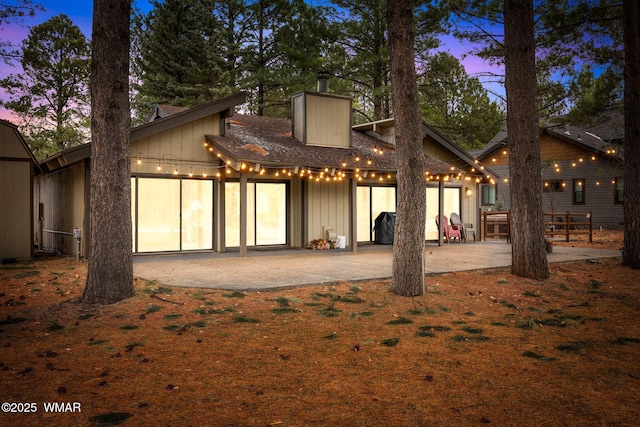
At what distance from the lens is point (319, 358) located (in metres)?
4.47

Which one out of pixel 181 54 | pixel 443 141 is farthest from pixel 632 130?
pixel 181 54

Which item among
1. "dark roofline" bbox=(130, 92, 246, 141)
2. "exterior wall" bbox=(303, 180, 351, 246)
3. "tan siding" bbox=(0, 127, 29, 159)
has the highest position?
"dark roofline" bbox=(130, 92, 246, 141)

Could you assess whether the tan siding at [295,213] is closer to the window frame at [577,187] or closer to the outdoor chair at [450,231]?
the outdoor chair at [450,231]

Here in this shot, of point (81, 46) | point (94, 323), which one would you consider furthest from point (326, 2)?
point (94, 323)

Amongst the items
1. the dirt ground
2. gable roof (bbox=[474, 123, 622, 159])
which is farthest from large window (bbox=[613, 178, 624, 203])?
the dirt ground

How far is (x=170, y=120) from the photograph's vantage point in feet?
39.5

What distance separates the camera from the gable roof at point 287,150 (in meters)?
12.6

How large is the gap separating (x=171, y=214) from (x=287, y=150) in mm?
3563

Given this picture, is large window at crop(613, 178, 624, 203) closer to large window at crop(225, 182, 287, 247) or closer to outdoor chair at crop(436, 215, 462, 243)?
outdoor chair at crop(436, 215, 462, 243)

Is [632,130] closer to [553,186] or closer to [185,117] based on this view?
[185,117]

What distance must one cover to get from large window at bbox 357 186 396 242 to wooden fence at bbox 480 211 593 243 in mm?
4198

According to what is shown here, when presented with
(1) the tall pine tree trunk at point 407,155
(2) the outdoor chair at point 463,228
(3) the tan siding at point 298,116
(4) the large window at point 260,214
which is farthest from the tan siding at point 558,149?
(1) the tall pine tree trunk at point 407,155

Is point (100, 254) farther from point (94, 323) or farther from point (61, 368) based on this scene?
point (61, 368)

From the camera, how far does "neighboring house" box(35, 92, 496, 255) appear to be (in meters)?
12.3
